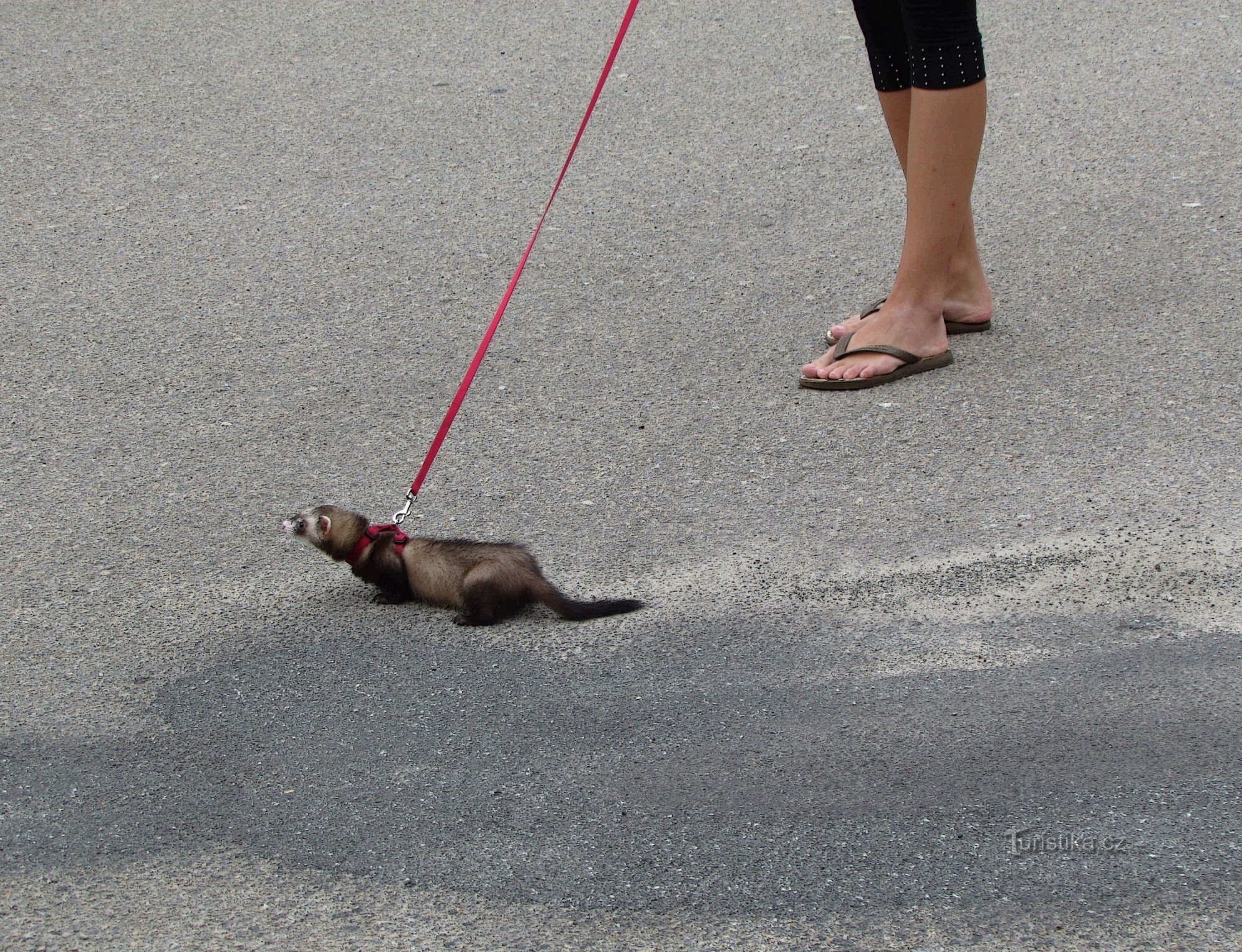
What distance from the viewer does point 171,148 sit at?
20.7 ft

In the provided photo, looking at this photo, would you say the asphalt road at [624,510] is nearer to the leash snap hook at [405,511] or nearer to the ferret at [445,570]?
A: the ferret at [445,570]

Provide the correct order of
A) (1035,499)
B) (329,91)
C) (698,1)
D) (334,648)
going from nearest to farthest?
(334,648), (1035,499), (329,91), (698,1)

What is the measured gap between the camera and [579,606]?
3.33 meters

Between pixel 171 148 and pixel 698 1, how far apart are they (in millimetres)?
3105

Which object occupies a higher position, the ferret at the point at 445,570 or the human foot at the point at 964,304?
the human foot at the point at 964,304

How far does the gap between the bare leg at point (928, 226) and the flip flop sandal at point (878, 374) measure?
0.02 metres

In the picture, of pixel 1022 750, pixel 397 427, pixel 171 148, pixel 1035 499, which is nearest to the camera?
pixel 1022 750

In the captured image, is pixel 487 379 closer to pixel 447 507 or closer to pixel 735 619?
pixel 447 507

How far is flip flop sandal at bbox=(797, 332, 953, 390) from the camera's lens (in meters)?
4.36

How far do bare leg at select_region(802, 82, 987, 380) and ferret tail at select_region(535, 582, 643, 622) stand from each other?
1.40 metres

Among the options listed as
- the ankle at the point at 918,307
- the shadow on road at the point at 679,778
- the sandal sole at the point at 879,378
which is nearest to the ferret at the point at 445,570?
the shadow on road at the point at 679,778

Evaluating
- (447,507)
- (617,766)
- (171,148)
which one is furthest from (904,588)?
(171,148)

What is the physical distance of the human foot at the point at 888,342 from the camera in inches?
173

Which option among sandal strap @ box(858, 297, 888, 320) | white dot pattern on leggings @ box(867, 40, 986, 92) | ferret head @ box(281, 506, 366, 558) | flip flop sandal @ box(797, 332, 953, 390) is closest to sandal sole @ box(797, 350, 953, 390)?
flip flop sandal @ box(797, 332, 953, 390)
